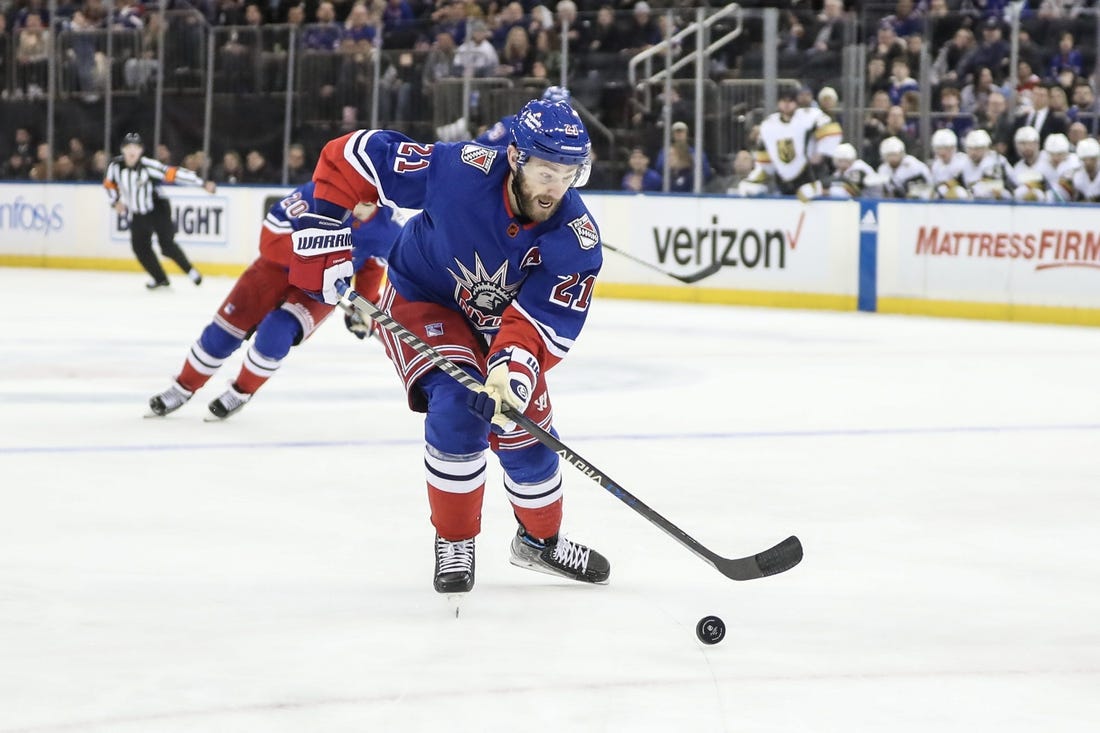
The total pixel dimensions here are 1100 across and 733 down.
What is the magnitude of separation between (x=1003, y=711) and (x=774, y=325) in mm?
8269

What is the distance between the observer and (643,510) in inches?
145

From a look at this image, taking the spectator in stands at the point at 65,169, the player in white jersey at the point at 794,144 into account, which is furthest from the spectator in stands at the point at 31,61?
the player in white jersey at the point at 794,144

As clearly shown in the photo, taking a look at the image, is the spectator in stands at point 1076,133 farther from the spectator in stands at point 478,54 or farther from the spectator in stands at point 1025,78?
the spectator in stands at point 478,54

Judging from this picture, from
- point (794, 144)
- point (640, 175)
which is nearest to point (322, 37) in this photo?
point (640, 175)

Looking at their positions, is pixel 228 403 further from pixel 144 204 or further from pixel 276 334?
pixel 144 204

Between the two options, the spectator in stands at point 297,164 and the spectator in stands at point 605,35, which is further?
the spectator in stands at point 297,164

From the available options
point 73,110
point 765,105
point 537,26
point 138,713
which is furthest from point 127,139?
point 138,713

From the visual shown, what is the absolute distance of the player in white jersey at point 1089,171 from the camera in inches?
447

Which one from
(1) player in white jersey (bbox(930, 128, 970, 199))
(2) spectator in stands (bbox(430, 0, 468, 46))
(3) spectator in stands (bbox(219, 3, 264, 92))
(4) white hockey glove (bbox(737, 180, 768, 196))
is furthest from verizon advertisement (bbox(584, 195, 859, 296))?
(3) spectator in stands (bbox(219, 3, 264, 92))

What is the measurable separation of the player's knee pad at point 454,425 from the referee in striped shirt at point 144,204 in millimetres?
10048

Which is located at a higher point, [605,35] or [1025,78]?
[605,35]

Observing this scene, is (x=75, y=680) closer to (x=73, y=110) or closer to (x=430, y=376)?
(x=430, y=376)

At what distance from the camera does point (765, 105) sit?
12852 mm

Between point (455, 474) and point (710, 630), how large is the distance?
700 millimetres
